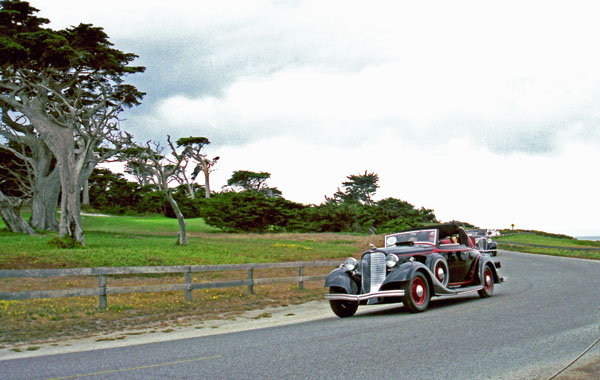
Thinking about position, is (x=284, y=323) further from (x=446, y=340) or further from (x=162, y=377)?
(x=162, y=377)

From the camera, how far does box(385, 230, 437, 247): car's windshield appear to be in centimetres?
1306

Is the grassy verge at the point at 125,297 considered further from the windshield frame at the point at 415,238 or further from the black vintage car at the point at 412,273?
the windshield frame at the point at 415,238

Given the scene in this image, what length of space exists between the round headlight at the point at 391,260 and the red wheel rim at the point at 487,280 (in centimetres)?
354

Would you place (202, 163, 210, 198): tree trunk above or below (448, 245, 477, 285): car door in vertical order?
above

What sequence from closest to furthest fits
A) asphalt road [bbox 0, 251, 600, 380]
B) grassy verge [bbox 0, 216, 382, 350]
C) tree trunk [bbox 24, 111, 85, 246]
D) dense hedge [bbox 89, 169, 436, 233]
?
asphalt road [bbox 0, 251, 600, 380]
grassy verge [bbox 0, 216, 382, 350]
tree trunk [bbox 24, 111, 85, 246]
dense hedge [bbox 89, 169, 436, 233]

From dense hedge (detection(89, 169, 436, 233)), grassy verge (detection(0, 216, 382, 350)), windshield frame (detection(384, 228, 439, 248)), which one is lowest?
grassy verge (detection(0, 216, 382, 350))

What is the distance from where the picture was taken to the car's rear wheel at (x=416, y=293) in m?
11.0

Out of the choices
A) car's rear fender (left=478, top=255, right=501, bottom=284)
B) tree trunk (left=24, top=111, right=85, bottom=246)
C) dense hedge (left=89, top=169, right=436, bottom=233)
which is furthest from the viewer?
dense hedge (left=89, top=169, right=436, bottom=233)

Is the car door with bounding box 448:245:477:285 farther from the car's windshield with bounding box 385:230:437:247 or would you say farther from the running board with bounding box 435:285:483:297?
the car's windshield with bounding box 385:230:437:247

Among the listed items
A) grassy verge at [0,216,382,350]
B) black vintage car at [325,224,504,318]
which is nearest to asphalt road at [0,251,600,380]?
black vintage car at [325,224,504,318]

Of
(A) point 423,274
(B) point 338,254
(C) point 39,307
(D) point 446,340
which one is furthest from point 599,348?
(B) point 338,254

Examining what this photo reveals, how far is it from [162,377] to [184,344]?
253 centimetres

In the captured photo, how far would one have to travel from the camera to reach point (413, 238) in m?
13.3

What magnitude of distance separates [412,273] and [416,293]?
0.55 m
